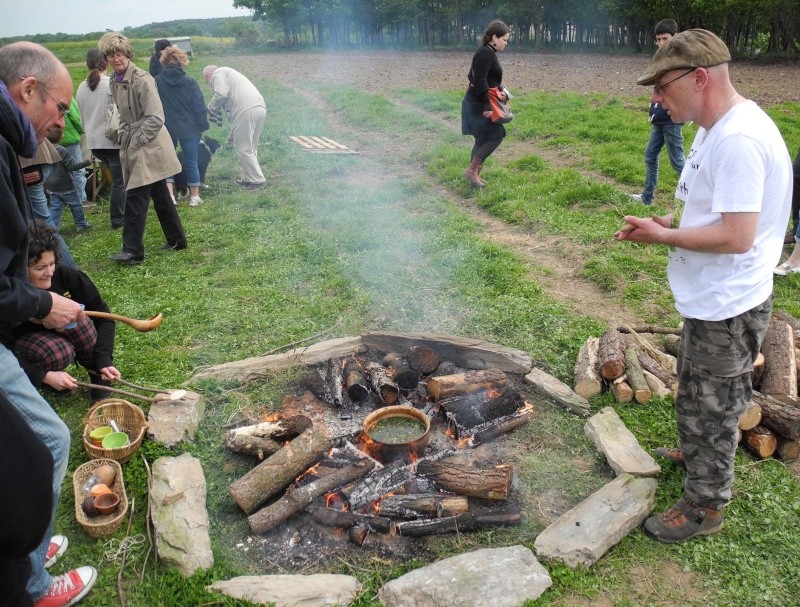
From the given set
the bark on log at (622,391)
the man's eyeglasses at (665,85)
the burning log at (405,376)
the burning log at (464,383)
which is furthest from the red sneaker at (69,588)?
the man's eyeglasses at (665,85)

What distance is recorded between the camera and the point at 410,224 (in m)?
7.60

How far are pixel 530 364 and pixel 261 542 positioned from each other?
2.28 m

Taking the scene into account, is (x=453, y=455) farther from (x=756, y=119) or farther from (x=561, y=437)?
(x=756, y=119)

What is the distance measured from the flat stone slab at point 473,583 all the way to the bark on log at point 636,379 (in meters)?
1.65

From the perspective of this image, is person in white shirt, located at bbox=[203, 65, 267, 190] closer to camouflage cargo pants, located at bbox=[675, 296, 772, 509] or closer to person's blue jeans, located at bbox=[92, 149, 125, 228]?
person's blue jeans, located at bbox=[92, 149, 125, 228]

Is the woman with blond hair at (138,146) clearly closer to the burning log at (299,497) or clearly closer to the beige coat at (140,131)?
the beige coat at (140,131)

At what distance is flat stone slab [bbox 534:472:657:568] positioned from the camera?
3.01 m

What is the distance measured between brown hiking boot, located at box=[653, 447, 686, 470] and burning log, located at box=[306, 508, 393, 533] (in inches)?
68.3

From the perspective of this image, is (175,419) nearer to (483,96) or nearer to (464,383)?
(464,383)

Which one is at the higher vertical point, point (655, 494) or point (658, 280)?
point (658, 280)

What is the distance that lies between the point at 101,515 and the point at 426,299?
10.4 feet

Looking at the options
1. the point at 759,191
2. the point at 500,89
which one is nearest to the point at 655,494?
the point at 759,191

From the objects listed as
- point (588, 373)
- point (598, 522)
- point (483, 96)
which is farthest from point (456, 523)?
point (483, 96)

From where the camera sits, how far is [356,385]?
4152 millimetres
